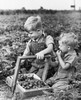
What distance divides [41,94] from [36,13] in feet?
9.24

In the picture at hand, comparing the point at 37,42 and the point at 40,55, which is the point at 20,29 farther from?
the point at 40,55

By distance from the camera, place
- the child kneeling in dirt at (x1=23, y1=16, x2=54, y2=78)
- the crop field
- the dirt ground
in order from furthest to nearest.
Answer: the crop field
the child kneeling in dirt at (x1=23, y1=16, x2=54, y2=78)
the dirt ground

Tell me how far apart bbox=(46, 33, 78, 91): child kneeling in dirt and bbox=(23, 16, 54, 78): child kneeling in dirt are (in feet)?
0.95

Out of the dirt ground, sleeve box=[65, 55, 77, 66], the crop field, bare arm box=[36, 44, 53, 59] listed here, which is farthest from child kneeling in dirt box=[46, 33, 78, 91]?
the crop field

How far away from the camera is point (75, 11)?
24.2 ft

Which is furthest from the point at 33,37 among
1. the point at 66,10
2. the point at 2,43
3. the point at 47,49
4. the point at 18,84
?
the point at 66,10

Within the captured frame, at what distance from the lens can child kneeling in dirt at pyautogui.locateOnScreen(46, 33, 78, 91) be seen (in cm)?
484

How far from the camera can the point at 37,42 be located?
528 cm

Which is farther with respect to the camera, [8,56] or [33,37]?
[8,56]

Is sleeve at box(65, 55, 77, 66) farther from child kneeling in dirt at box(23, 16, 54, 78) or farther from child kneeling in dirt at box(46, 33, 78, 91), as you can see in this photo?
child kneeling in dirt at box(23, 16, 54, 78)

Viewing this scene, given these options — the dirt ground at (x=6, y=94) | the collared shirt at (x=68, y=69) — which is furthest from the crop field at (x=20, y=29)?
the collared shirt at (x=68, y=69)

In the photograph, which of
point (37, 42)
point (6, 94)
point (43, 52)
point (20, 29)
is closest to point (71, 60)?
point (43, 52)

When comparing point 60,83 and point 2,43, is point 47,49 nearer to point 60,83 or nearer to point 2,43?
point 60,83

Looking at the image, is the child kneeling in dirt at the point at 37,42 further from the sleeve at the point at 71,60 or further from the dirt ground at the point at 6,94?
the dirt ground at the point at 6,94
